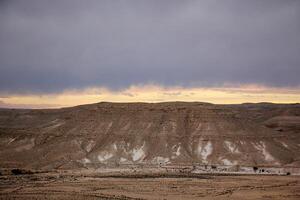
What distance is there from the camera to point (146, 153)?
115000mm

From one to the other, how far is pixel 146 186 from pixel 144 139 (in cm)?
4535

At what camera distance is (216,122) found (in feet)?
414

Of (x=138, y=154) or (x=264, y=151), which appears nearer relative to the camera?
(x=138, y=154)

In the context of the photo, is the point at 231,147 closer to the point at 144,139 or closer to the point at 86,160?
the point at 144,139

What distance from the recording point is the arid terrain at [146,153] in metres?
75.7

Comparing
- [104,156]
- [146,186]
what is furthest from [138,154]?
[146,186]

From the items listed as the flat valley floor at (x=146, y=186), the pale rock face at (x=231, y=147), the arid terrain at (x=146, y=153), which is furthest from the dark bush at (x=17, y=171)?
the pale rock face at (x=231, y=147)

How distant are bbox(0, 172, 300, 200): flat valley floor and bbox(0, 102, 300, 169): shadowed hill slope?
19600 millimetres

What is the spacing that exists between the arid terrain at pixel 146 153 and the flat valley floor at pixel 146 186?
0.44ft

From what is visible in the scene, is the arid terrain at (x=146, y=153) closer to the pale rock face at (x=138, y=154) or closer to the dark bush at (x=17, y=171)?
the dark bush at (x=17, y=171)

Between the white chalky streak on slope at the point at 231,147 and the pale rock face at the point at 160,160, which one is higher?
the white chalky streak on slope at the point at 231,147

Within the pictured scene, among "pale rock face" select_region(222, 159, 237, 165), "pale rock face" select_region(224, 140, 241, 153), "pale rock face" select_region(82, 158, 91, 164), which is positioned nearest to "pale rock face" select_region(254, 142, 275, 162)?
"pale rock face" select_region(224, 140, 241, 153)

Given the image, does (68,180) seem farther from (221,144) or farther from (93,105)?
(93,105)

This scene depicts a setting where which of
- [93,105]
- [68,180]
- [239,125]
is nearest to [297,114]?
[239,125]
